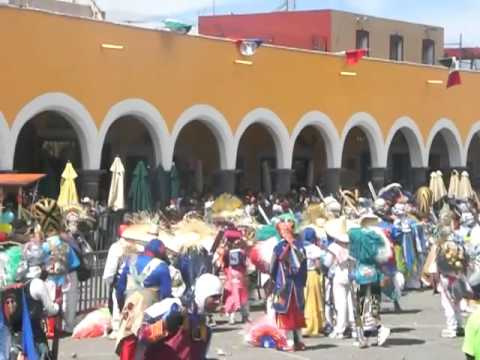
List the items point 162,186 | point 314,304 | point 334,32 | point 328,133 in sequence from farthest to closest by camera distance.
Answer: point 334,32 < point 328,133 < point 162,186 < point 314,304

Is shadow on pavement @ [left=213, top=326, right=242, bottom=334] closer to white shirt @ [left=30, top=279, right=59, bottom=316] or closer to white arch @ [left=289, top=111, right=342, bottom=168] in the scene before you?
white shirt @ [left=30, top=279, right=59, bottom=316]

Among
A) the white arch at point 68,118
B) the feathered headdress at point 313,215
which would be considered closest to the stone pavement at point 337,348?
the feathered headdress at point 313,215

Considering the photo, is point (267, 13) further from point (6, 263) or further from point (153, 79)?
point (6, 263)

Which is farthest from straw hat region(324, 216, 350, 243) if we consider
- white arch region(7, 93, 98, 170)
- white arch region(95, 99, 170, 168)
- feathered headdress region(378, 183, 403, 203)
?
white arch region(95, 99, 170, 168)

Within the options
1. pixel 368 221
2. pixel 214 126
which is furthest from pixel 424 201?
pixel 368 221

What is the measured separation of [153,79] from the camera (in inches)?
924

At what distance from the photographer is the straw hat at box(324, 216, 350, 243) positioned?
1316cm

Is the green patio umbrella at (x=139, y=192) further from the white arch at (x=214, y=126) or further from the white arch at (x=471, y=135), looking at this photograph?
the white arch at (x=471, y=135)

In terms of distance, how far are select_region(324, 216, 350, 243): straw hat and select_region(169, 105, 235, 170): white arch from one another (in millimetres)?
10769

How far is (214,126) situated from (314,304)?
40.5ft

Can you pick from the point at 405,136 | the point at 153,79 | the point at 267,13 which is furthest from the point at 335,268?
the point at 267,13

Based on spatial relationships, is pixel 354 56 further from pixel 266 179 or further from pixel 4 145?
pixel 4 145

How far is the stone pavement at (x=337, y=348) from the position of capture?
11.8 metres

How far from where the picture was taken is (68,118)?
2180 centimetres
